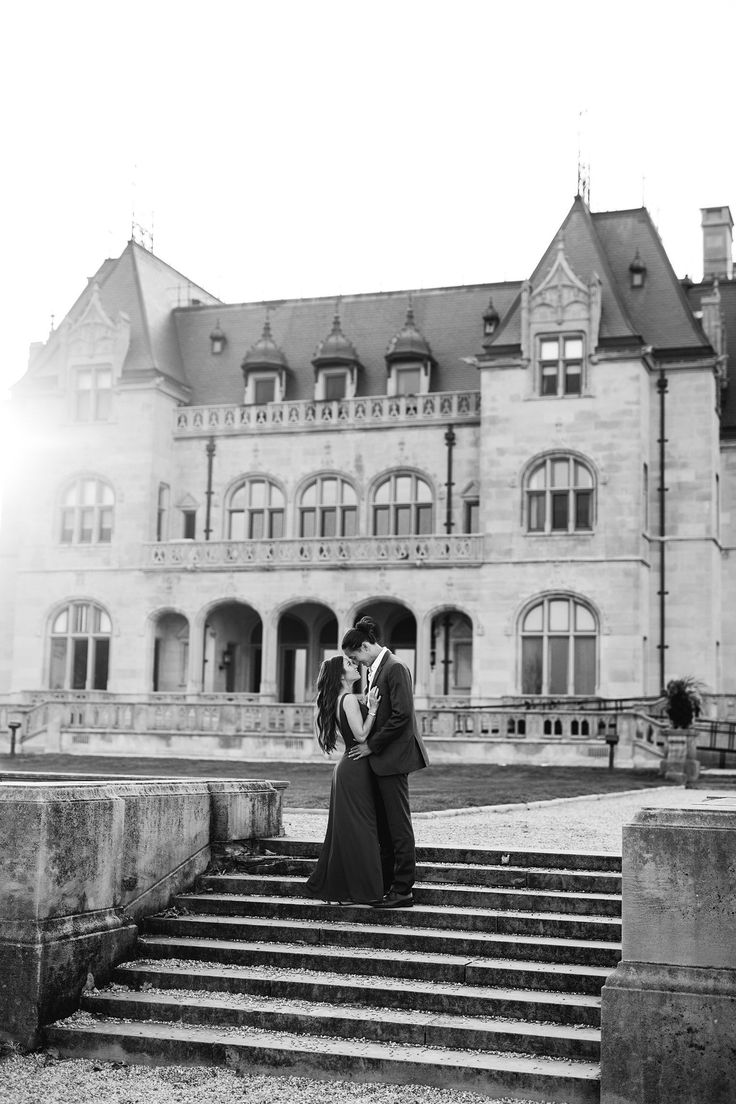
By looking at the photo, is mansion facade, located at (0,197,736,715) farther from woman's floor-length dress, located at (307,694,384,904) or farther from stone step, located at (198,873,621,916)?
woman's floor-length dress, located at (307,694,384,904)

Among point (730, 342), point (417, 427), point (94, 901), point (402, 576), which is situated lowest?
point (94, 901)

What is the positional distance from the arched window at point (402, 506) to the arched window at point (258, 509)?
3.15 metres

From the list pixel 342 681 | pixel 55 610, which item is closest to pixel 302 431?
pixel 55 610

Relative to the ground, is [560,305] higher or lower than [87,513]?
higher

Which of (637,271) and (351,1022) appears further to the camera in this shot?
(637,271)

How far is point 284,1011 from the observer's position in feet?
27.2

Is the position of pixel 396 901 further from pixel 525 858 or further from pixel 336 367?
pixel 336 367

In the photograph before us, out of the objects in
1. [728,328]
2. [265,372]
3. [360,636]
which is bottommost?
[360,636]

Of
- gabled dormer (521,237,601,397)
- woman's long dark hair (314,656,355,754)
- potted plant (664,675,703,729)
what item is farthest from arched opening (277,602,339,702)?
woman's long dark hair (314,656,355,754)

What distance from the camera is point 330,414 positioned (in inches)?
1578

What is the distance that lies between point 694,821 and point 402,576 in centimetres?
2951

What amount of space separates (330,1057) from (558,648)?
92.7ft

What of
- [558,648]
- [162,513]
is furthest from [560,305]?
[162,513]

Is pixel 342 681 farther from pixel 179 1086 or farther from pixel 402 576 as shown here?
pixel 402 576
